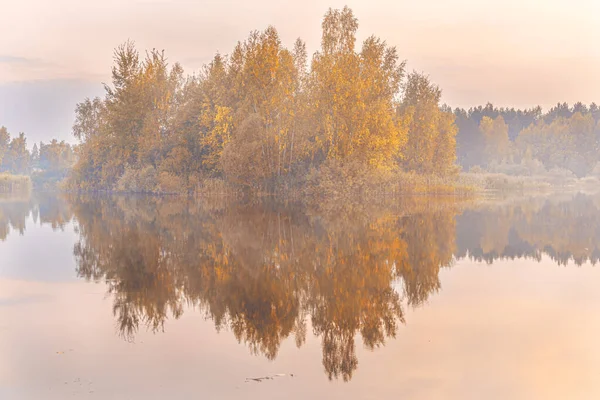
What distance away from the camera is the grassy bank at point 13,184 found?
67312 mm

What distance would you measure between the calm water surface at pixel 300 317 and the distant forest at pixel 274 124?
23673mm

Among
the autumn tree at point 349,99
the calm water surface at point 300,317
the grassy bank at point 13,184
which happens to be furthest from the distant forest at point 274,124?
the calm water surface at point 300,317

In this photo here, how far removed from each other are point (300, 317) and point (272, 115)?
1388 inches

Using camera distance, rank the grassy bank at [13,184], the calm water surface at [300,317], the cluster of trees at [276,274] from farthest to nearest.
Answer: the grassy bank at [13,184] < the cluster of trees at [276,274] < the calm water surface at [300,317]

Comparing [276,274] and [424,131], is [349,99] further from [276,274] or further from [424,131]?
[276,274]

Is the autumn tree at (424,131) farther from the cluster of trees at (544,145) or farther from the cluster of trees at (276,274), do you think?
the cluster of trees at (544,145)

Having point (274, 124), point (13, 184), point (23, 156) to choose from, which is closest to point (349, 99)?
point (274, 124)

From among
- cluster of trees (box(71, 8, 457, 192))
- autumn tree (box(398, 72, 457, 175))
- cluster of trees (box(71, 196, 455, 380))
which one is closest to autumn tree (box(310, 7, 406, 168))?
cluster of trees (box(71, 8, 457, 192))

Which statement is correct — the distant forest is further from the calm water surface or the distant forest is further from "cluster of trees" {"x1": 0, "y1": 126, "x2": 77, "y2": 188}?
"cluster of trees" {"x1": 0, "y1": 126, "x2": 77, "y2": 188}

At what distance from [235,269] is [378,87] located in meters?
32.4

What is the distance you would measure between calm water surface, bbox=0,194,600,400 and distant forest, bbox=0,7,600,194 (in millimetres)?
23673

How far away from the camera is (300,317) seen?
28.8 feet

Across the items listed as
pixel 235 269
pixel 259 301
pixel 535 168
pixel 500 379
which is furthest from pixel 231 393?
pixel 535 168

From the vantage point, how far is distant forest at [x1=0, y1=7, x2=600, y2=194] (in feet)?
136
